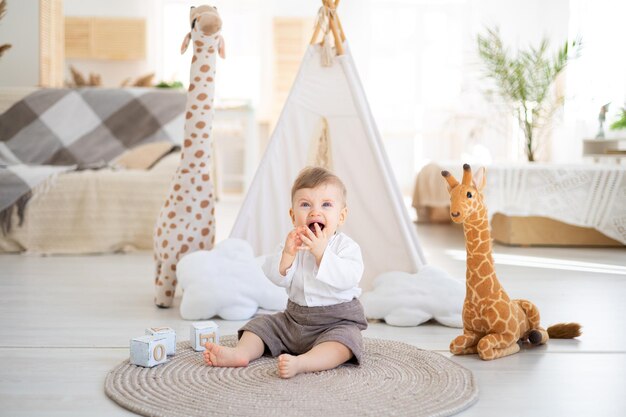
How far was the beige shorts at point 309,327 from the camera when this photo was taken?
1.73m

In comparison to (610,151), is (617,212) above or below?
below

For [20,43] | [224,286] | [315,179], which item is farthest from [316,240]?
[20,43]

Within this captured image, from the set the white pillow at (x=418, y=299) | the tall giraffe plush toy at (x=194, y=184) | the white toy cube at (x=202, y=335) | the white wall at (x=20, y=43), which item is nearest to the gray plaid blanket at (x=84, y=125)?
the white wall at (x=20, y=43)

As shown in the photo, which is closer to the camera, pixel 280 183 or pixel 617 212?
pixel 280 183

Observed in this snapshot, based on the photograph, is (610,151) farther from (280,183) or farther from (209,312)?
(209,312)

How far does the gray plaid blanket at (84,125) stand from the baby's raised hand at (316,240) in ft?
8.57

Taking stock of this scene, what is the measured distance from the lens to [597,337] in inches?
82.7

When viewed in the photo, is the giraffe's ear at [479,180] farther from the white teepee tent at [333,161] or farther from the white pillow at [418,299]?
the white teepee tent at [333,161]

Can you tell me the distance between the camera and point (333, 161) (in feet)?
8.75

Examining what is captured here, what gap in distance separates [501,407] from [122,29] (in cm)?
759

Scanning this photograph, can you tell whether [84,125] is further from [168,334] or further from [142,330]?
[168,334]

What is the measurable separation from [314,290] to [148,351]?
42 cm

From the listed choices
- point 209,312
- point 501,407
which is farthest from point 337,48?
point 501,407

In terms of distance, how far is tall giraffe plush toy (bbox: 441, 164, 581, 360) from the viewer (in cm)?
184
